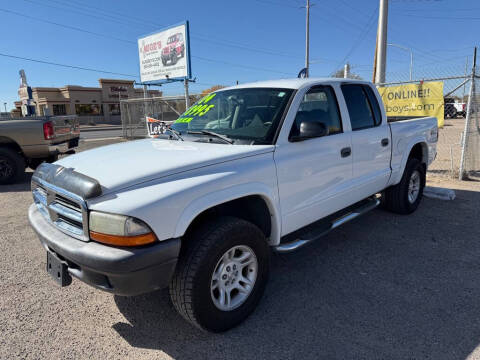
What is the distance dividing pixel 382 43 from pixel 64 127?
7933mm

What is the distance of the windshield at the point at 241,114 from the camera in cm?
308

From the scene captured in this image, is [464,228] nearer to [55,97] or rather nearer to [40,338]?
[40,338]

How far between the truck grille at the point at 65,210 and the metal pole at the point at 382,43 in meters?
7.87

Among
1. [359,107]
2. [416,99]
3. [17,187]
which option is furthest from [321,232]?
[17,187]

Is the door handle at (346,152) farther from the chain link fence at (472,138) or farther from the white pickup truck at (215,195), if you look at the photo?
the chain link fence at (472,138)

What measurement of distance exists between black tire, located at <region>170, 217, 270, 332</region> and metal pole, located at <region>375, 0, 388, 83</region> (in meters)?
7.20

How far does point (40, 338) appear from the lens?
2.62m

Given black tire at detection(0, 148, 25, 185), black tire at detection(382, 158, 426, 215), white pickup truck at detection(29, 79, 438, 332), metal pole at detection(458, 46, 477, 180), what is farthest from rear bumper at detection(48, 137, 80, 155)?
metal pole at detection(458, 46, 477, 180)

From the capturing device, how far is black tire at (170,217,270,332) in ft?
7.65

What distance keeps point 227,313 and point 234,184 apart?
0.98 metres

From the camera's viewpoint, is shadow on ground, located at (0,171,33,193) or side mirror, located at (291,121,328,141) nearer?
side mirror, located at (291,121,328,141)

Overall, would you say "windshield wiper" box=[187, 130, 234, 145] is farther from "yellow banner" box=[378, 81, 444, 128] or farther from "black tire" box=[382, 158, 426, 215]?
"yellow banner" box=[378, 81, 444, 128]

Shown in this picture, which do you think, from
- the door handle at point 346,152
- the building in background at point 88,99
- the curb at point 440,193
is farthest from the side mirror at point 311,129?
the building in background at point 88,99

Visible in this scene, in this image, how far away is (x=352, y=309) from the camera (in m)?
2.88
